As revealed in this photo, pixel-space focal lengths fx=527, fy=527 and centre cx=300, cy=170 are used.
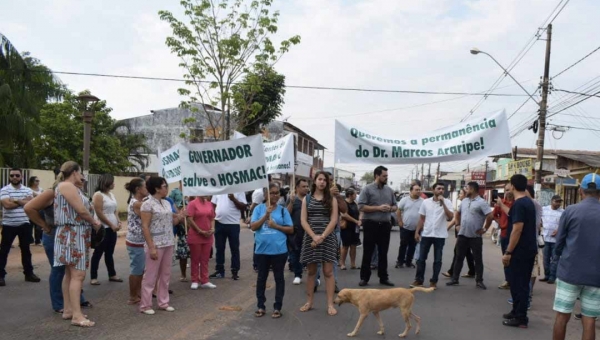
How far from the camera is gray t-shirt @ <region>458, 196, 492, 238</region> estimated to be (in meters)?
9.12

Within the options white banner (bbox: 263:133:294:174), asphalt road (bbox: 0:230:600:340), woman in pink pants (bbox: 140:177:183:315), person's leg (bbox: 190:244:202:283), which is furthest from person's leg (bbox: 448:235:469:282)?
woman in pink pants (bbox: 140:177:183:315)

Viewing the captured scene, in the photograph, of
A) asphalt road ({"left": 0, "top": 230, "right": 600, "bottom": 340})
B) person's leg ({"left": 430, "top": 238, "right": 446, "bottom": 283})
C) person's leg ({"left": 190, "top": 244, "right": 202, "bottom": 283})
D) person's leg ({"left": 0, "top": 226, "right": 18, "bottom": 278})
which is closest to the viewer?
asphalt road ({"left": 0, "top": 230, "right": 600, "bottom": 340})

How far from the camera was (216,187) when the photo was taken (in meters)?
7.84

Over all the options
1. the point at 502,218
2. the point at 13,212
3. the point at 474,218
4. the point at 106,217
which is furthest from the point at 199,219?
the point at 502,218

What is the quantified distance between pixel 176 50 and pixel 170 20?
1006 millimetres

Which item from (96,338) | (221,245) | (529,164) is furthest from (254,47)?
(529,164)

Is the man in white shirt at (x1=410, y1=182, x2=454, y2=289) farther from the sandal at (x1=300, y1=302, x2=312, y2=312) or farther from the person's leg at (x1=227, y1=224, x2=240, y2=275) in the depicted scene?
the person's leg at (x1=227, y1=224, x2=240, y2=275)

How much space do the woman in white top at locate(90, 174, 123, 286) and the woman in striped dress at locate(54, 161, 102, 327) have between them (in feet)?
4.48

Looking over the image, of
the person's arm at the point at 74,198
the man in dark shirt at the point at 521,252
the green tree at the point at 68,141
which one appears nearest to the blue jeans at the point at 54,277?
the person's arm at the point at 74,198

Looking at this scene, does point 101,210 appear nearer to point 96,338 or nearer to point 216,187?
point 216,187

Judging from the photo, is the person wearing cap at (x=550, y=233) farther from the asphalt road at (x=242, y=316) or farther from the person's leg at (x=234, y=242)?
the person's leg at (x=234, y=242)

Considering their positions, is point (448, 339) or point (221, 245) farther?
point (221, 245)

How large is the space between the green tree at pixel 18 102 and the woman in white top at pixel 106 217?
14425 mm

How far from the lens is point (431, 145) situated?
8.99 meters
